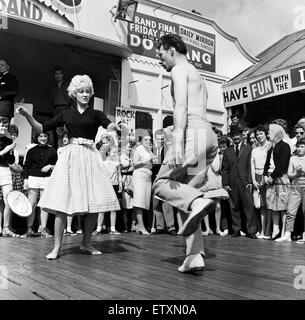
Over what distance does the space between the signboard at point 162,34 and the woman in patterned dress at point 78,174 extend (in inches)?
237

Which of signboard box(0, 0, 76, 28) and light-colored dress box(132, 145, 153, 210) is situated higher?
signboard box(0, 0, 76, 28)

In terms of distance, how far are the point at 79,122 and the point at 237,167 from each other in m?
3.52

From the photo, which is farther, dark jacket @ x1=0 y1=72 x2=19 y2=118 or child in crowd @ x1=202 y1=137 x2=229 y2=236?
dark jacket @ x1=0 y1=72 x2=19 y2=118

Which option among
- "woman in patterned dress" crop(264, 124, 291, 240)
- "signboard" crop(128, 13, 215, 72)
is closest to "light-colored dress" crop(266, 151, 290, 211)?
"woman in patterned dress" crop(264, 124, 291, 240)

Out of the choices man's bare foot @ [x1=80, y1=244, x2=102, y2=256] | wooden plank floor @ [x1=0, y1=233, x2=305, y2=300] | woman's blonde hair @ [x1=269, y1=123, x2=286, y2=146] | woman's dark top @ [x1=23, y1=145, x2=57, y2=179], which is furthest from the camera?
woman's dark top @ [x1=23, y1=145, x2=57, y2=179]

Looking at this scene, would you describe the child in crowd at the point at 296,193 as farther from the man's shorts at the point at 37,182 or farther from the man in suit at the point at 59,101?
the man in suit at the point at 59,101

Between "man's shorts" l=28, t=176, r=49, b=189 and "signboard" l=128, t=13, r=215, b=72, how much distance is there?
461 centimetres

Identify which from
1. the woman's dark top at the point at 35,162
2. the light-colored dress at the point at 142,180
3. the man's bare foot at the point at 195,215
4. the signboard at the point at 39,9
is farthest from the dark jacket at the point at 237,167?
the signboard at the point at 39,9

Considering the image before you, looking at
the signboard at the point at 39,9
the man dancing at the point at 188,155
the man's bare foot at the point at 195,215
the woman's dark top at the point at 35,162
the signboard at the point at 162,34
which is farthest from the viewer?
the signboard at the point at 162,34

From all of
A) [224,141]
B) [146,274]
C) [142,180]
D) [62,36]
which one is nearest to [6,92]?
[62,36]

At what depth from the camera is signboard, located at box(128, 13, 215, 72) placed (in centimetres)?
987

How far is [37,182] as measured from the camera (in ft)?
21.3

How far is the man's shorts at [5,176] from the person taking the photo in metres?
6.28

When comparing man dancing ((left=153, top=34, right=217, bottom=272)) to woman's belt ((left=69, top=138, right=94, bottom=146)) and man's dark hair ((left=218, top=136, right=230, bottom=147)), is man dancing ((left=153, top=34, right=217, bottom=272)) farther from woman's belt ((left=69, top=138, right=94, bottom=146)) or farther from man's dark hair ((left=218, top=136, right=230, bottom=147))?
man's dark hair ((left=218, top=136, right=230, bottom=147))
